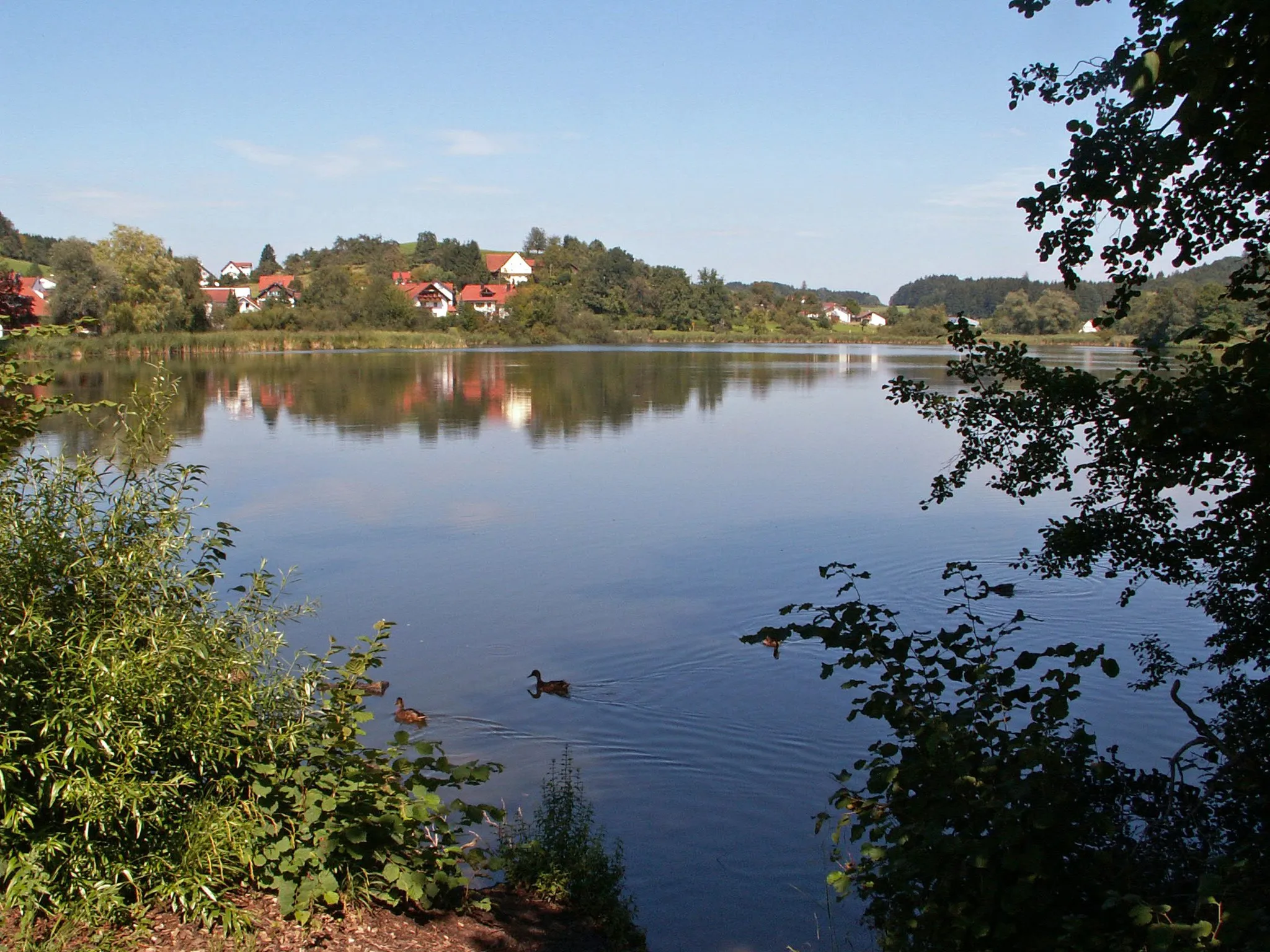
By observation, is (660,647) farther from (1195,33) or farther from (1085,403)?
(1195,33)

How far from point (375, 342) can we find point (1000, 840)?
257 feet

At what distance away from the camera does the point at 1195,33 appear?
4129mm

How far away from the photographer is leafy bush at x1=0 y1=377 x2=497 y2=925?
13.1 feet

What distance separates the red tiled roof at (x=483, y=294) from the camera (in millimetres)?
124562

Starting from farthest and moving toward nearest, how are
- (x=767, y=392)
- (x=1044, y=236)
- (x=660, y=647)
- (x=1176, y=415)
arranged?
(x=767, y=392), (x=660, y=647), (x=1044, y=236), (x=1176, y=415)

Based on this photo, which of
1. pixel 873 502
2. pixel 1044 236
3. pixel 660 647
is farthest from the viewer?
pixel 873 502

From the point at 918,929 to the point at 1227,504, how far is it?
2826 millimetres

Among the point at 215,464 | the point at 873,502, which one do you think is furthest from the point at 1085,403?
the point at 215,464

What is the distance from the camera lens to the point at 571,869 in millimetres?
5797

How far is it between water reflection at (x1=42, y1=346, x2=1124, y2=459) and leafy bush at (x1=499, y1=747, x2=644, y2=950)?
10054mm

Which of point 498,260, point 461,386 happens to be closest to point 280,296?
point 498,260

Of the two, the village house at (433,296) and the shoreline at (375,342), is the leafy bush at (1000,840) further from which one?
the village house at (433,296)

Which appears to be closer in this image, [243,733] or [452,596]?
[243,733]

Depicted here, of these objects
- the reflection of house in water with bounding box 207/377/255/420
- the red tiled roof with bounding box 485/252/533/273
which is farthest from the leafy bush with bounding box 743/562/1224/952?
the red tiled roof with bounding box 485/252/533/273
